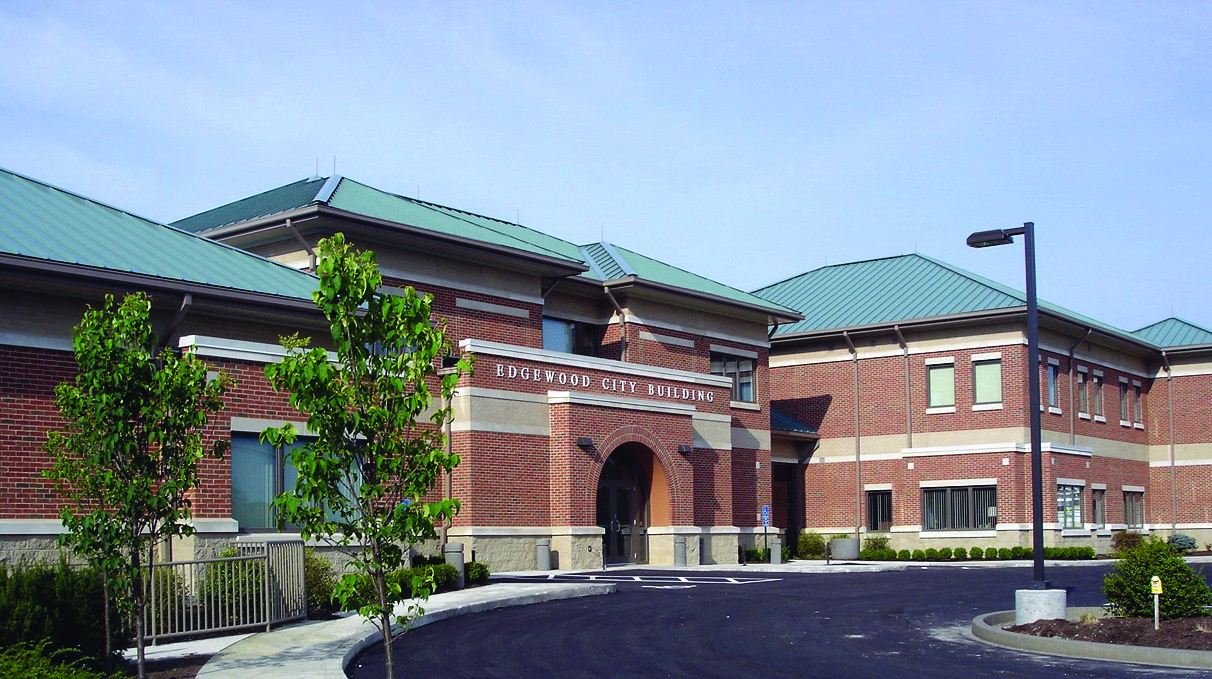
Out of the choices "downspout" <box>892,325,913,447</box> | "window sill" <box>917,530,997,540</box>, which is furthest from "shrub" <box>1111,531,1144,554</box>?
"downspout" <box>892,325,913,447</box>

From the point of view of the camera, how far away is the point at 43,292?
21406 millimetres

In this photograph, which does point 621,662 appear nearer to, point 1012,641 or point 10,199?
point 1012,641

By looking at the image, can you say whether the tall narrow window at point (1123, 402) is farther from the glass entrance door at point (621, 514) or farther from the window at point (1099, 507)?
the glass entrance door at point (621, 514)

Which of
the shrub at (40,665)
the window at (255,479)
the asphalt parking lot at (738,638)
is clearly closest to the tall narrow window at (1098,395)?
the asphalt parking lot at (738,638)

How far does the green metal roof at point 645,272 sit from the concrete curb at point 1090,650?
2066cm

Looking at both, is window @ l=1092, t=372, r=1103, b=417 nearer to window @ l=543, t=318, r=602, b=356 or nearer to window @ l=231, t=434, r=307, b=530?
window @ l=543, t=318, r=602, b=356

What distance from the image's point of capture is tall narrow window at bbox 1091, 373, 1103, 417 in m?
50.4

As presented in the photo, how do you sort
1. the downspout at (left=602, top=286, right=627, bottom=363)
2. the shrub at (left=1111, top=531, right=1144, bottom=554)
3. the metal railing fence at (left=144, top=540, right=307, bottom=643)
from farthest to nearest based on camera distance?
the shrub at (left=1111, top=531, right=1144, bottom=554) → the downspout at (left=602, top=286, right=627, bottom=363) → the metal railing fence at (left=144, top=540, right=307, bottom=643)

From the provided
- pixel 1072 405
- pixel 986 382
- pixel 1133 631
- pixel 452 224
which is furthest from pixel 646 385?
pixel 1072 405

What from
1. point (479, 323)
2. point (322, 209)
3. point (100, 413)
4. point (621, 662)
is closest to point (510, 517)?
point (479, 323)

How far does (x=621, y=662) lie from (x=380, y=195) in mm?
21066

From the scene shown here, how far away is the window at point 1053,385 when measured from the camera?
4653 centimetres

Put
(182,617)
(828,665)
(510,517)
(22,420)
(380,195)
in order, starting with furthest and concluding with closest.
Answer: (380,195) → (510,517) → (22,420) → (182,617) → (828,665)

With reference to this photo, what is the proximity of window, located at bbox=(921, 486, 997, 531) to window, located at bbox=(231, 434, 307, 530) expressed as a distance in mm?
26779
